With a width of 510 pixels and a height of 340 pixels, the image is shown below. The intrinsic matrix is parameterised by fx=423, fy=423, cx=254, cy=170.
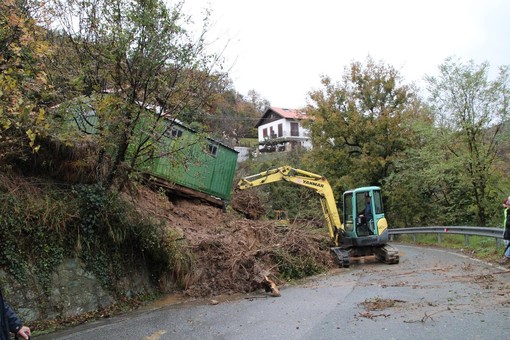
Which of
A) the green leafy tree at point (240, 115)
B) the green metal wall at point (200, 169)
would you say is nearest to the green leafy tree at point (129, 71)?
the green metal wall at point (200, 169)

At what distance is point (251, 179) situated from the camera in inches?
637

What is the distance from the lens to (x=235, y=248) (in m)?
12.0

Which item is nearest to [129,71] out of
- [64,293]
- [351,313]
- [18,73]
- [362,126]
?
[18,73]

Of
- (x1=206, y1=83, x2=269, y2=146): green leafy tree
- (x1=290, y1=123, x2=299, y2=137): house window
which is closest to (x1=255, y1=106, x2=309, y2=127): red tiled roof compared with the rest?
(x1=206, y1=83, x2=269, y2=146): green leafy tree

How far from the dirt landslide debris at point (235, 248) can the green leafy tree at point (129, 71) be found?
8.76 ft

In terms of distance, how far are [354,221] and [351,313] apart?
7331mm

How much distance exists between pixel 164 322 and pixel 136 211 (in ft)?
10.6

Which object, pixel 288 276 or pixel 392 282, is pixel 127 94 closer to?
pixel 288 276

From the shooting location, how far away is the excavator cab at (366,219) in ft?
46.1

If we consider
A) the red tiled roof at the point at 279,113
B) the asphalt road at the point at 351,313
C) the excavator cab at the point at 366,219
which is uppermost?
the red tiled roof at the point at 279,113

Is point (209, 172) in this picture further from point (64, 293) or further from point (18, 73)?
point (18, 73)

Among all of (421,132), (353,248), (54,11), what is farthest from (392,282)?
(421,132)

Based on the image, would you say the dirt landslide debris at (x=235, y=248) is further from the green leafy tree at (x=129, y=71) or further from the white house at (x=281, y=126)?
the white house at (x=281, y=126)

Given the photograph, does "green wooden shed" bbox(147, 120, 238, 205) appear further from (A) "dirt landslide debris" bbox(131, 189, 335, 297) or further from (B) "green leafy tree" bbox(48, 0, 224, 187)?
(B) "green leafy tree" bbox(48, 0, 224, 187)
